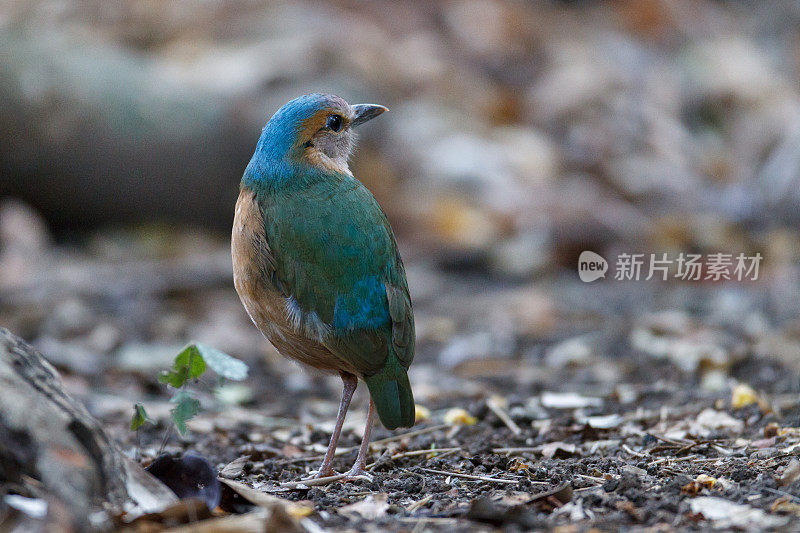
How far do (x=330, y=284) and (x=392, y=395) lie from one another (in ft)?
1.43

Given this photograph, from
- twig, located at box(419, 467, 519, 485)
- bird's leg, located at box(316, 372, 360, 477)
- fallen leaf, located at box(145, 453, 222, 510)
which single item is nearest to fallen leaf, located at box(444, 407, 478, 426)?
bird's leg, located at box(316, 372, 360, 477)

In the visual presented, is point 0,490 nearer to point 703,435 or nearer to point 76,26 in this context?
point 703,435

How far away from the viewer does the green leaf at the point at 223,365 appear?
116 inches

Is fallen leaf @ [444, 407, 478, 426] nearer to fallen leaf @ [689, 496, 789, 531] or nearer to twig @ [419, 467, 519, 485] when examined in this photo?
twig @ [419, 467, 519, 485]

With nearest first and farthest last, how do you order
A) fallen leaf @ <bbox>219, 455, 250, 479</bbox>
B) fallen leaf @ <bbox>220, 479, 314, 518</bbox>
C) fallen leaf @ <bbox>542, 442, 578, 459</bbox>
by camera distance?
fallen leaf @ <bbox>220, 479, 314, 518</bbox>
fallen leaf @ <bbox>219, 455, 250, 479</bbox>
fallen leaf @ <bbox>542, 442, 578, 459</bbox>

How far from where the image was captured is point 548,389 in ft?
15.8

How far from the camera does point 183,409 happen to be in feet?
9.58

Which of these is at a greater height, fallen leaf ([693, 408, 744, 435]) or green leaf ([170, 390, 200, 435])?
fallen leaf ([693, 408, 744, 435])

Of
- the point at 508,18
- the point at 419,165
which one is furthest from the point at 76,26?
the point at 508,18

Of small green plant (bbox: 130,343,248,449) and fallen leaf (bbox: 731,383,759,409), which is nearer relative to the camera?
small green plant (bbox: 130,343,248,449)

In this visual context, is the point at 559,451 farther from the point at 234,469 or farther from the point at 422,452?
the point at 234,469

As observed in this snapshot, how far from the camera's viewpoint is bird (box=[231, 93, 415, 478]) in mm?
3150

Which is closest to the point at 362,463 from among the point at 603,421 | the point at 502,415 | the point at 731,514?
the point at 502,415

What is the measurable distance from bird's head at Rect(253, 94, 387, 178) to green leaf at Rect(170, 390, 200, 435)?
1022 millimetres
